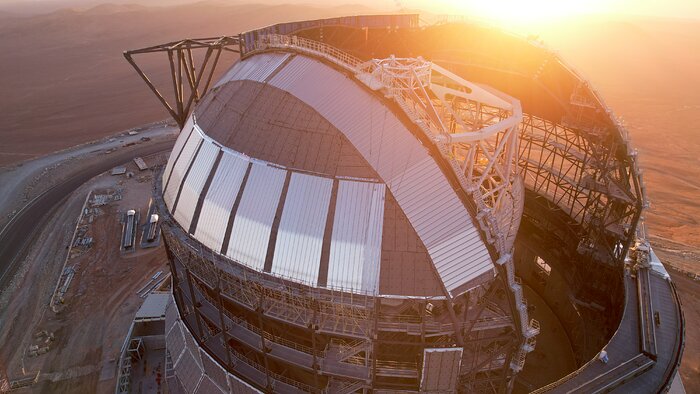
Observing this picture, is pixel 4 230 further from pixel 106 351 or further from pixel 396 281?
pixel 396 281

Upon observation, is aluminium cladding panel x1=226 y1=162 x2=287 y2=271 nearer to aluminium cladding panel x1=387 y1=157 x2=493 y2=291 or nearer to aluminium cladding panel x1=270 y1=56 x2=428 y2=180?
aluminium cladding panel x1=270 y1=56 x2=428 y2=180

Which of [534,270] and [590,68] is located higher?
[590,68]

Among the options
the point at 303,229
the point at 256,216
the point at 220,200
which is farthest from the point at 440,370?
the point at 220,200

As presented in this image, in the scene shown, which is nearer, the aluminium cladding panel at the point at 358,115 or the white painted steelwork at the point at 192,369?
the aluminium cladding panel at the point at 358,115

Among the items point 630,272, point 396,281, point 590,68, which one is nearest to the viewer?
point 396,281

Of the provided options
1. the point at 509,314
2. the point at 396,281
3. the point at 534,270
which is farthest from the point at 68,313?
the point at 534,270

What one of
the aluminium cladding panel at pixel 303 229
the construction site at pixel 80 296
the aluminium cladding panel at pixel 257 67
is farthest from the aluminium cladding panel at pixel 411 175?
the construction site at pixel 80 296

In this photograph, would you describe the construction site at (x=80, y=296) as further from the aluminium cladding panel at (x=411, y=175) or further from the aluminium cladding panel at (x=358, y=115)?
the aluminium cladding panel at (x=411, y=175)
